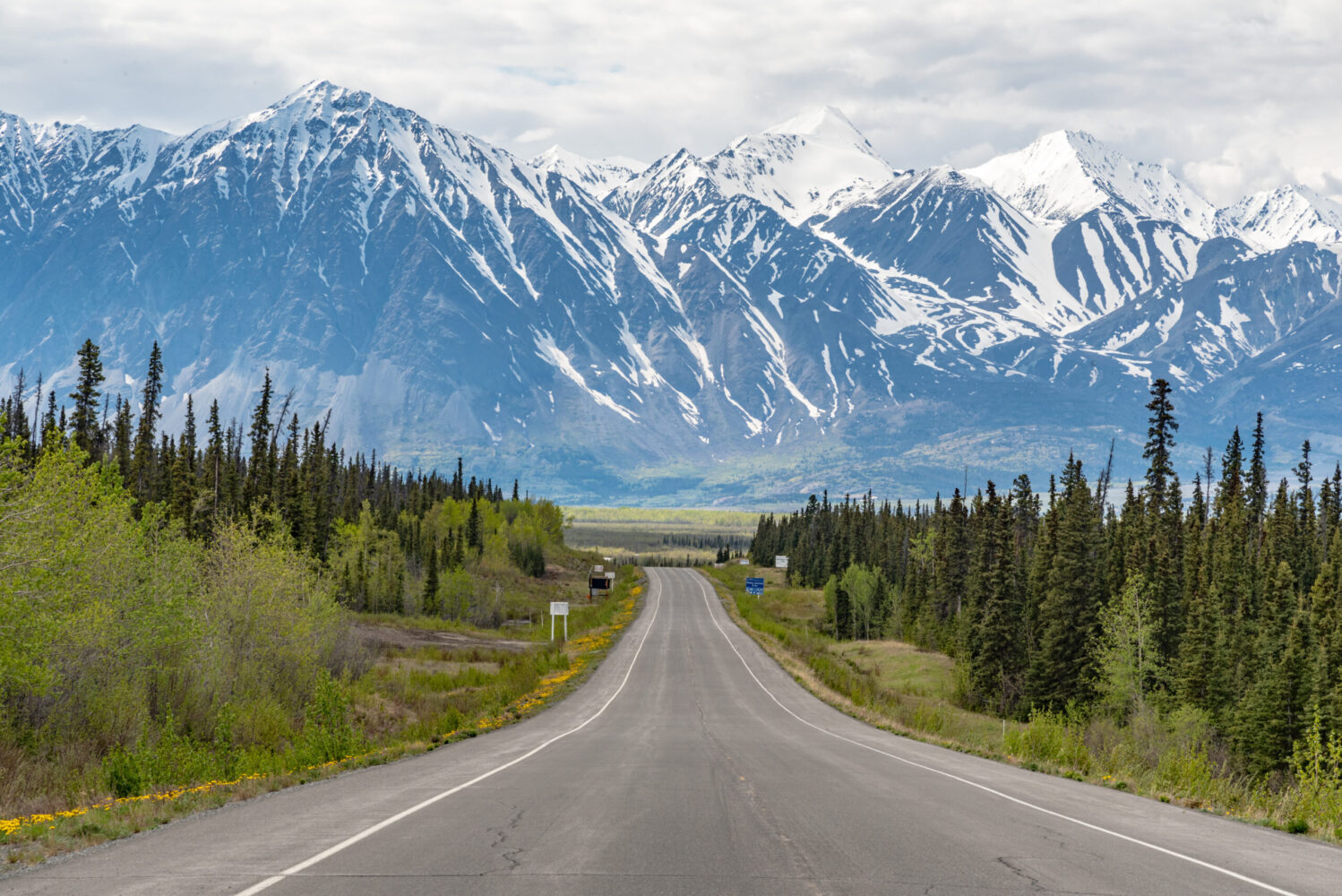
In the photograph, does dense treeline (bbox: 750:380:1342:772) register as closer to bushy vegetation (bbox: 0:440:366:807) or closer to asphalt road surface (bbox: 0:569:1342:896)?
asphalt road surface (bbox: 0:569:1342:896)

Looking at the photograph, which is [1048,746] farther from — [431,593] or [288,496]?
[431,593]

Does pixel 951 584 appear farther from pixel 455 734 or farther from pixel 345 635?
pixel 455 734

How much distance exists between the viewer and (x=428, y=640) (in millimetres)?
72875

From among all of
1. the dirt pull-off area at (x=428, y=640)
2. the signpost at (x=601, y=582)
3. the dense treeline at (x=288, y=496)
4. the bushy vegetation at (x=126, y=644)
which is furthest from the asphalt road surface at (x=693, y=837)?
the signpost at (x=601, y=582)

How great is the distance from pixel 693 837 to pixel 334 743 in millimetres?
13411

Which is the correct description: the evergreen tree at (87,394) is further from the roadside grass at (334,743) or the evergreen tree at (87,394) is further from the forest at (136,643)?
the forest at (136,643)

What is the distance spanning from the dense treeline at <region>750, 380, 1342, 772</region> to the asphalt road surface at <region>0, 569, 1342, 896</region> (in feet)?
88.2

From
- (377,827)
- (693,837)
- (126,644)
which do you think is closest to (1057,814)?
(693,837)

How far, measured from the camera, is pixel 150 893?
379 inches

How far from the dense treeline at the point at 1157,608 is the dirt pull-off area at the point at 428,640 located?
31.7 m

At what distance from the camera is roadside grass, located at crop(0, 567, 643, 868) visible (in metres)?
13.5

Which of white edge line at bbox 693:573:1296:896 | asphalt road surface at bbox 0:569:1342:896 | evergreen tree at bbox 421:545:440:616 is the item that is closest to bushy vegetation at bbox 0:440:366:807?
asphalt road surface at bbox 0:569:1342:896

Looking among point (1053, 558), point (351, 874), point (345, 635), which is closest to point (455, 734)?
point (351, 874)

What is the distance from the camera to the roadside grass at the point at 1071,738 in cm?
1873
